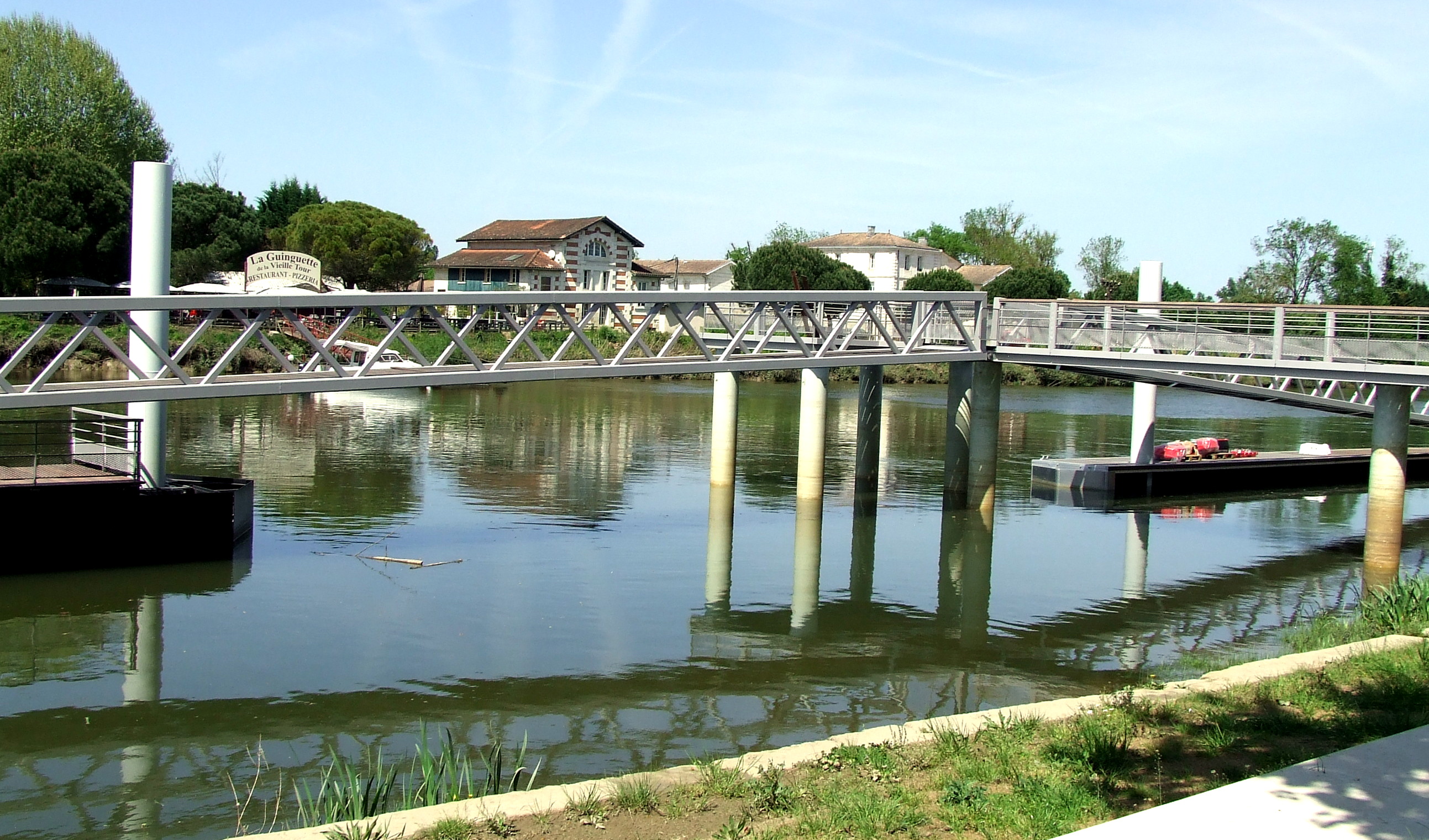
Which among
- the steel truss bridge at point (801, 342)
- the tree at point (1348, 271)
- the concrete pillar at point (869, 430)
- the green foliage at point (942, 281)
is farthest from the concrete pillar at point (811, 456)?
the tree at point (1348, 271)

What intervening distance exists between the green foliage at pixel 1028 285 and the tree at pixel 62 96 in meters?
58.4

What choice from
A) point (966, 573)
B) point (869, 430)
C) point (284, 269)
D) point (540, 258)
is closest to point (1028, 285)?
point (540, 258)

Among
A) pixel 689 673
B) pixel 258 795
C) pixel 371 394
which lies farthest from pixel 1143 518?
pixel 371 394

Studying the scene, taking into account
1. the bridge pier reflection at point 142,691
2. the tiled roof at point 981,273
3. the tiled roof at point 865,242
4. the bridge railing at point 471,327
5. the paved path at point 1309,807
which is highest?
the tiled roof at point 865,242

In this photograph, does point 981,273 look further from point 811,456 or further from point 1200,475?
point 811,456

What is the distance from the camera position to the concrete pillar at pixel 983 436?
91.9 ft

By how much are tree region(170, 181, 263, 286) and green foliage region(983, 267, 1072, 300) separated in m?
51.1

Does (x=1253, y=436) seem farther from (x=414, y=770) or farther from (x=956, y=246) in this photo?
(x=956, y=246)

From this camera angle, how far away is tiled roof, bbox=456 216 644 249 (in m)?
91.6

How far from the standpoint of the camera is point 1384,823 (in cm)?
704

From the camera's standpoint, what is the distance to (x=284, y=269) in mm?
66000

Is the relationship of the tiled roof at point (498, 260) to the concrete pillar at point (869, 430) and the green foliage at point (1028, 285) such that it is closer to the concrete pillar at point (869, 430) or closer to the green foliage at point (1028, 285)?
the green foliage at point (1028, 285)

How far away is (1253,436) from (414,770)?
4433 centimetres

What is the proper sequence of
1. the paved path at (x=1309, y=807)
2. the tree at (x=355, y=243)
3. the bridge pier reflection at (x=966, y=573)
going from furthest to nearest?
the tree at (x=355, y=243) < the bridge pier reflection at (x=966, y=573) < the paved path at (x=1309, y=807)
